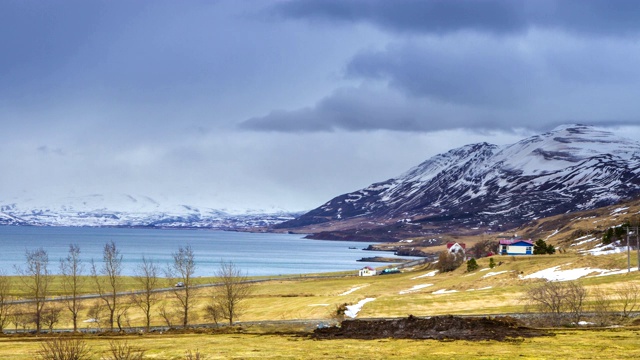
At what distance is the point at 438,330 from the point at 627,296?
96.5ft

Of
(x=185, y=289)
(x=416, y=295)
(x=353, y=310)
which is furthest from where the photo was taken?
(x=185, y=289)

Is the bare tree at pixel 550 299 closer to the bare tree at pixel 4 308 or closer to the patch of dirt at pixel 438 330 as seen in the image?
the patch of dirt at pixel 438 330

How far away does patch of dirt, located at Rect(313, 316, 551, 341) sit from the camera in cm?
5509

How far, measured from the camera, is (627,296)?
247ft

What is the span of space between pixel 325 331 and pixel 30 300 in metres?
74.8

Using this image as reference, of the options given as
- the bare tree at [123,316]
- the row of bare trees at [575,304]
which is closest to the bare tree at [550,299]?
the row of bare trees at [575,304]

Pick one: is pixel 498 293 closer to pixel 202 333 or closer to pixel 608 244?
pixel 202 333

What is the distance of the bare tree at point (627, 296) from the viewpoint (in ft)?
230

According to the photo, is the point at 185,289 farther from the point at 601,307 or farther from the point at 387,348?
the point at 387,348

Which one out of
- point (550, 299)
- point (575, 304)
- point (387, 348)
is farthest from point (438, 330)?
point (550, 299)

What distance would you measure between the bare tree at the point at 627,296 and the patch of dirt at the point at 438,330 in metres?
16.4

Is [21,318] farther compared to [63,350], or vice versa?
[21,318]

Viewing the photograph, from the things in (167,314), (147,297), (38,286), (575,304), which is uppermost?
(38,286)

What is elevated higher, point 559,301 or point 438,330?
point 559,301
